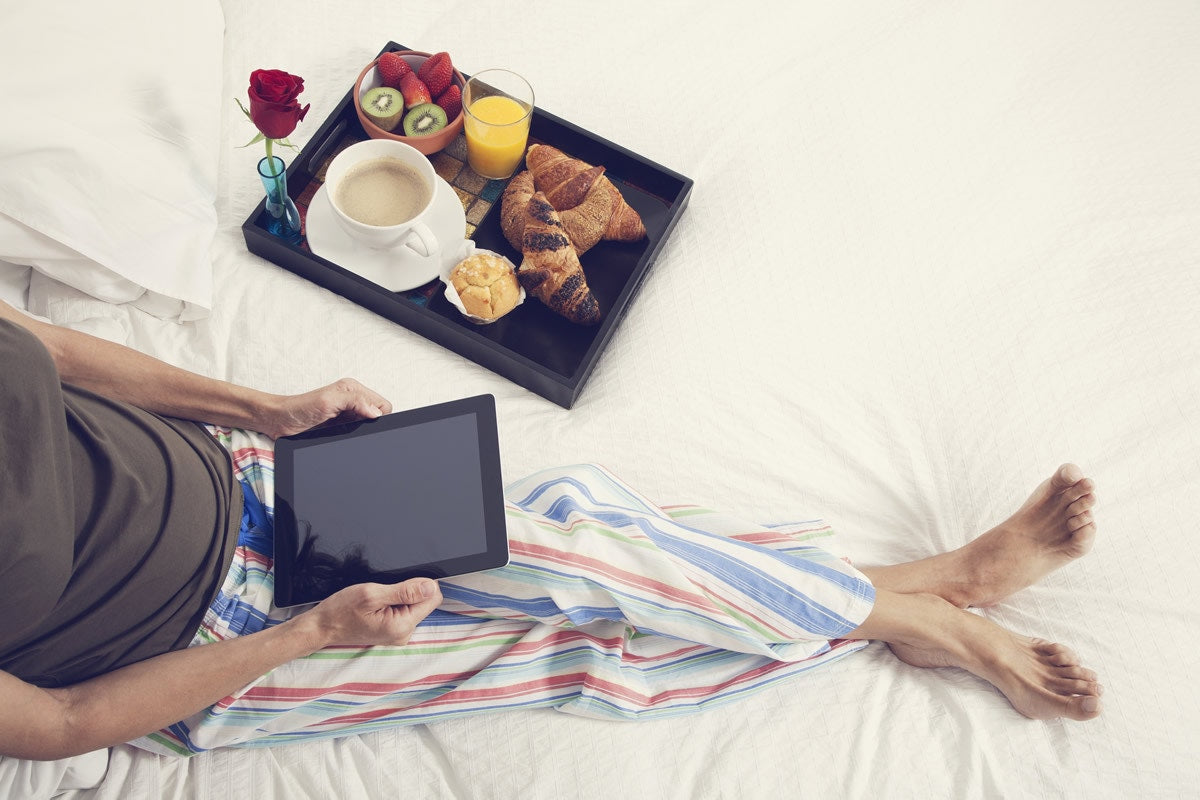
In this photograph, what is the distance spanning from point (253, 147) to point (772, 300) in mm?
730

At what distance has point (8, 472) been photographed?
615mm

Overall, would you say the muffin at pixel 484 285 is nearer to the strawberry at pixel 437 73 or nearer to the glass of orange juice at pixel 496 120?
the glass of orange juice at pixel 496 120

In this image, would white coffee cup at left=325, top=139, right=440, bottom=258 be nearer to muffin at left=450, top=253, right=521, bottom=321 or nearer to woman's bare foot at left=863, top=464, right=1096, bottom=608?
muffin at left=450, top=253, right=521, bottom=321

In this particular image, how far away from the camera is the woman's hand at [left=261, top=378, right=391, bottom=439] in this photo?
90cm

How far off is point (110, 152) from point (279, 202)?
0.62ft

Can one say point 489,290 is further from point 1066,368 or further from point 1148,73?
point 1148,73

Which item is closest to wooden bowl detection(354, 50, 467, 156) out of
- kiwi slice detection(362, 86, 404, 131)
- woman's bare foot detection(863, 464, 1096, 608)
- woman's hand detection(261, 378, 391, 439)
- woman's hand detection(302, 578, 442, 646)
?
kiwi slice detection(362, 86, 404, 131)

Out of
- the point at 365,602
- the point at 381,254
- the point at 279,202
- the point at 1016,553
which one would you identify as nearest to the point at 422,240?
the point at 381,254

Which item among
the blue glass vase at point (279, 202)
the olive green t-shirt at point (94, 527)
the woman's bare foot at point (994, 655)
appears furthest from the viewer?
the blue glass vase at point (279, 202)

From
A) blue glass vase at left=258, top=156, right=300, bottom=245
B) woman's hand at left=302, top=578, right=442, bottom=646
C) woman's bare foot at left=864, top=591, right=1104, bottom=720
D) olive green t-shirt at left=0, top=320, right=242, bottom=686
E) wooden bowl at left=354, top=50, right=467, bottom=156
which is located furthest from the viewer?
wooden bowl at left=354, top=50, right=467, bottom=156

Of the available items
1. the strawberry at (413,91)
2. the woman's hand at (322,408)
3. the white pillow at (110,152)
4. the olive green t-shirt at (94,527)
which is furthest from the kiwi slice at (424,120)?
the olive green t-shirt at (94,527)

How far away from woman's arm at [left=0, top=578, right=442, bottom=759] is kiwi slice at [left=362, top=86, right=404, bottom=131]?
0.68 metres

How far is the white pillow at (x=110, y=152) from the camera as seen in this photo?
0.95m

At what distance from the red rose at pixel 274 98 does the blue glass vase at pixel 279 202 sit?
0.07 meters
